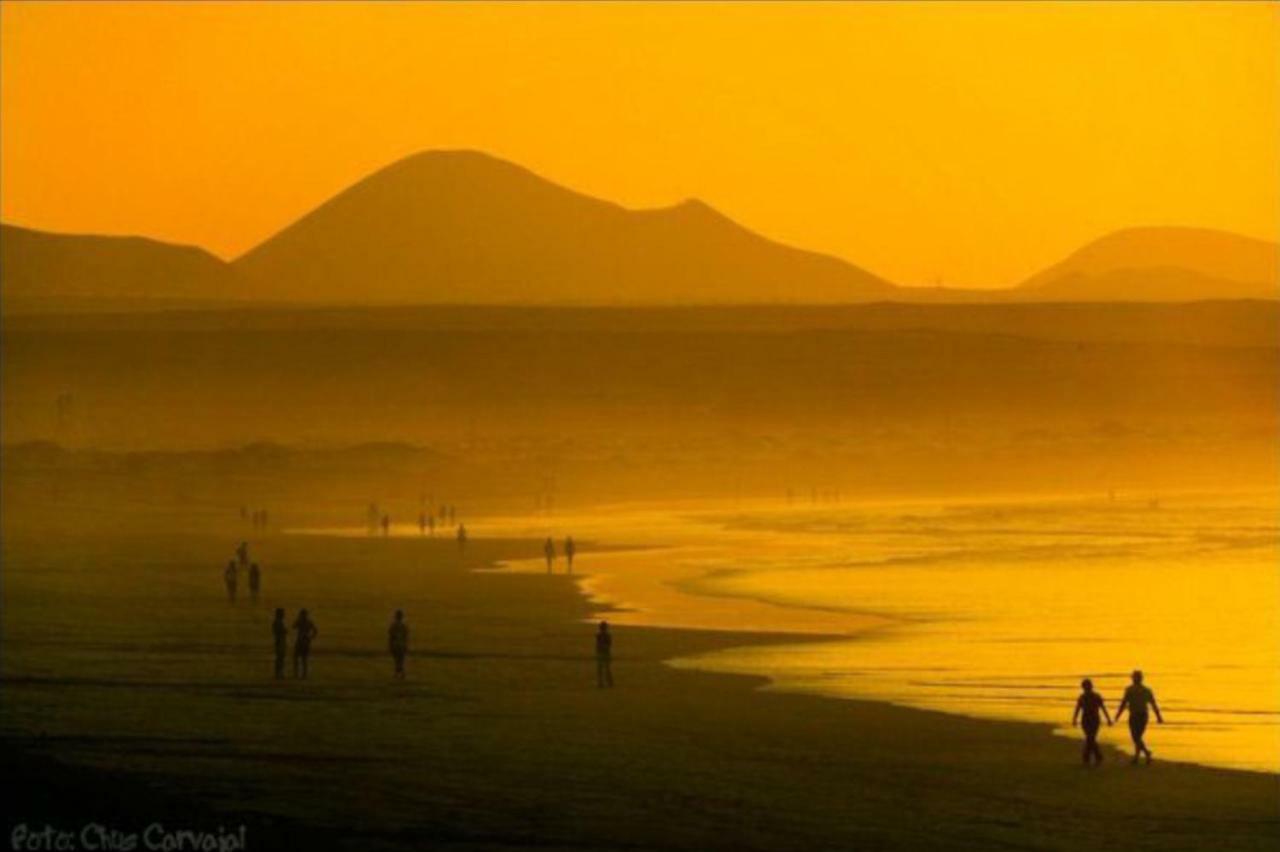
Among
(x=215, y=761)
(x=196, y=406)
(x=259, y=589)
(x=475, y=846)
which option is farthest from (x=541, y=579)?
(x=196, y=406)

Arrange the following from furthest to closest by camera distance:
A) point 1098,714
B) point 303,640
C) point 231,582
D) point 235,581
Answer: point 235,581
point 231,582
point 303,640
point 1098,714

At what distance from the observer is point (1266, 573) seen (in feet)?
233

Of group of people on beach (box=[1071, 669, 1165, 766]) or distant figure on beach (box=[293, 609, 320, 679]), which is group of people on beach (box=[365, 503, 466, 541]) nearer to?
distant figure on beach (box=[293, 609, 320, 679])

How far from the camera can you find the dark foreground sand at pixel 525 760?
27453mm

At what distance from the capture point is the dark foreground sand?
2745cm

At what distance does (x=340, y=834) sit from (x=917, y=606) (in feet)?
111

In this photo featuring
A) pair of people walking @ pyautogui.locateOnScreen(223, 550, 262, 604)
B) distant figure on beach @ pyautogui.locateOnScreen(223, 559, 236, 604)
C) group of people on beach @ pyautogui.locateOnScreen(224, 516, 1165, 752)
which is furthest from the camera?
distant figure on beach @ pyautogui.locateOnScreen(223, 559, 236, 604)

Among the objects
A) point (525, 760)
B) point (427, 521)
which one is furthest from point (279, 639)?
point (427, 521)

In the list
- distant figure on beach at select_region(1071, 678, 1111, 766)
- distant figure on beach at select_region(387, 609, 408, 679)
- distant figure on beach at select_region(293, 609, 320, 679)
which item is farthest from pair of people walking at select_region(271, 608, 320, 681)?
distant figure on beach at select_region(1071, 678, 1111, 766)

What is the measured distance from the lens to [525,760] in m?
32.6

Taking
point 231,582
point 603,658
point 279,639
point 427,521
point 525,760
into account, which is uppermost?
point 427,521

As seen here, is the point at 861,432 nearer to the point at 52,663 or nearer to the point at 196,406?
the point at 196,406

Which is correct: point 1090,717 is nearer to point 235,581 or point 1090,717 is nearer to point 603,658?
point 603,658

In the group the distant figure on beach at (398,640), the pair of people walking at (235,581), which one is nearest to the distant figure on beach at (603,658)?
the distant figure on beach at (398,640)
